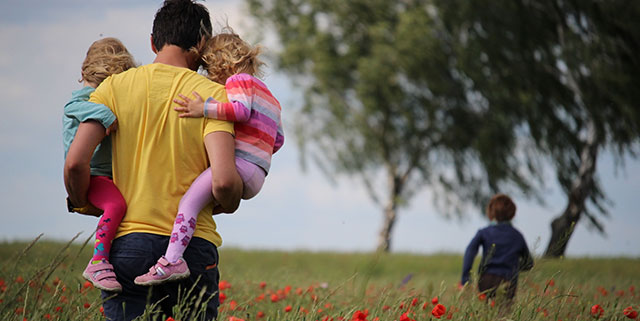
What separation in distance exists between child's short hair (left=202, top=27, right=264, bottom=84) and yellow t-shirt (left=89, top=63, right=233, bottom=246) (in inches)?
10.4

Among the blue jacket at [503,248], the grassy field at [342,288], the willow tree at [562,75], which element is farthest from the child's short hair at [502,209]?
the willow tree at [562,75]

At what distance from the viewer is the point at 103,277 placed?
259cm

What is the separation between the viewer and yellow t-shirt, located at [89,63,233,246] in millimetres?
2594

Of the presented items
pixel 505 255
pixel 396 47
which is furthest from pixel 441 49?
pixel 505 255

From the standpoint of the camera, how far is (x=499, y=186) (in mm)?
16172

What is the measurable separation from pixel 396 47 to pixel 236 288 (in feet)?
37.5

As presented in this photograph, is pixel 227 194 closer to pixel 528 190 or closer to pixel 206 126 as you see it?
pixel 206 126

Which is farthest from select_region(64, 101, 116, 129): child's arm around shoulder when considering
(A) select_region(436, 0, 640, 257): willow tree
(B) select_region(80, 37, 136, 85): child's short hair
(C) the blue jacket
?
(A) select_region(436, 0, 640, 257): willow tree

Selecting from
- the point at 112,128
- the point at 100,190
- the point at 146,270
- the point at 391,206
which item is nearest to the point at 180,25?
the point at 112,128

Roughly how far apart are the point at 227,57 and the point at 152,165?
0.65 m

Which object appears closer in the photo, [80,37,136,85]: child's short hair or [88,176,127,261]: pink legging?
[88,176,127,261]: pink legging

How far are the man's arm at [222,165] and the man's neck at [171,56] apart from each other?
16.8 inches

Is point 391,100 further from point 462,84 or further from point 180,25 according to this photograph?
point 180,25

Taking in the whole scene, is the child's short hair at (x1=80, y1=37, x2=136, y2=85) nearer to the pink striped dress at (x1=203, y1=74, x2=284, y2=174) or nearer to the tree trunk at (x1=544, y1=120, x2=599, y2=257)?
the pink striped dress at (x1=203, y1=74, x2=284, y2=174)
